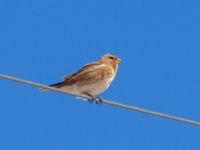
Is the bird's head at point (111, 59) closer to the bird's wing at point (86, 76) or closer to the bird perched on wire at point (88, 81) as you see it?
the bird perched on wire at point (88, 81)

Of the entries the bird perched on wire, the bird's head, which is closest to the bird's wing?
the bird perched on wire

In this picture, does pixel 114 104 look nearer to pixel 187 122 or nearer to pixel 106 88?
pixel 187 122

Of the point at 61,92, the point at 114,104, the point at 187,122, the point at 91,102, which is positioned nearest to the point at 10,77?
the point at 61,92

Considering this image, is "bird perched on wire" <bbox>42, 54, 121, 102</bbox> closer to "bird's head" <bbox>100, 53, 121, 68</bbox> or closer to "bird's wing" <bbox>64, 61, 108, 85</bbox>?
"bird's wing" <bbox>64, 61, 108, 85</bbox>

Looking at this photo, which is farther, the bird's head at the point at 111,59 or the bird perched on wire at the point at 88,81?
the bird's head at the point at 111,59

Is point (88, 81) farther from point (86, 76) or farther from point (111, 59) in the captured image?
point (111, 59)

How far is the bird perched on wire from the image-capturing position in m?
13.9

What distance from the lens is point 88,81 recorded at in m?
14.0

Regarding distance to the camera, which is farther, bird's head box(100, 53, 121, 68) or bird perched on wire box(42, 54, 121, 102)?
bird's head box(100, 53, 121, 68)

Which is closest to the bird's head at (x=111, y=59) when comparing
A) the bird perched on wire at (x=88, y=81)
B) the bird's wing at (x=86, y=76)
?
the bird perched on wire at (x=88, y=81)

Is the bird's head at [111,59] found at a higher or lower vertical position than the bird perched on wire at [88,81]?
higher

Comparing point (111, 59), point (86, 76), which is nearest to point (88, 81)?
point (86, 76)

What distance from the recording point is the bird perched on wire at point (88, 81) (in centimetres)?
1390

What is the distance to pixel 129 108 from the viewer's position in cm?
1072
